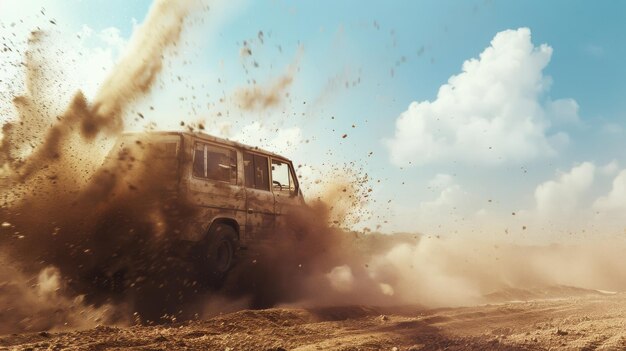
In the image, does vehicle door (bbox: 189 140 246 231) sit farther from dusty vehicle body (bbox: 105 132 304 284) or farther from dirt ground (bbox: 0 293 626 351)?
dirt ground (bbox: 0 293 626 351)

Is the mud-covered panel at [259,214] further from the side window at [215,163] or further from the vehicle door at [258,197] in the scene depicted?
the side window at [215,163]

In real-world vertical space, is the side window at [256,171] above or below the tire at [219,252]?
above

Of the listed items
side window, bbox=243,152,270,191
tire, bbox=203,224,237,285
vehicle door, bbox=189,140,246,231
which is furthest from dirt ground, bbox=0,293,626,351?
side window, bbox=243,152,270,191

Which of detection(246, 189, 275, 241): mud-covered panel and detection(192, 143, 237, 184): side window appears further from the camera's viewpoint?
detection(246, 189, 275, 241): mud-covered panel

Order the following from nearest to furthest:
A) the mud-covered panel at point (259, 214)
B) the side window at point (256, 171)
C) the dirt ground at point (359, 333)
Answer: the dirt ground at point (359, 333) < the mud-covered panel at point (259, 214) < the side window at point (256, 171)

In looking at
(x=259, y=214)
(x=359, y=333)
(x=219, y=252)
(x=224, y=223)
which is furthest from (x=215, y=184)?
(x=359, y=333)

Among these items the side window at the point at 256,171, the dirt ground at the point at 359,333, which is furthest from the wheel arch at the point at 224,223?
the dirt ground at the point at 359,333

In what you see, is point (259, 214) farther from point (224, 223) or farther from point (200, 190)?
point (200, 190)

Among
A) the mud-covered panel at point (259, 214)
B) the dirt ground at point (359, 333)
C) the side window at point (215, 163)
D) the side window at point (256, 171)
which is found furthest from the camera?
the side window at point (256, 171)

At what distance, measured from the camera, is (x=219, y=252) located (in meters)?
6.89

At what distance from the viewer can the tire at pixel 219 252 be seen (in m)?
6.66

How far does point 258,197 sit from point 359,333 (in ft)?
10.1

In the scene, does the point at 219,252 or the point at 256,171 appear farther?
the point at 256,171

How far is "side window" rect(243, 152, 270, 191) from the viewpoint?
7.60 metres
